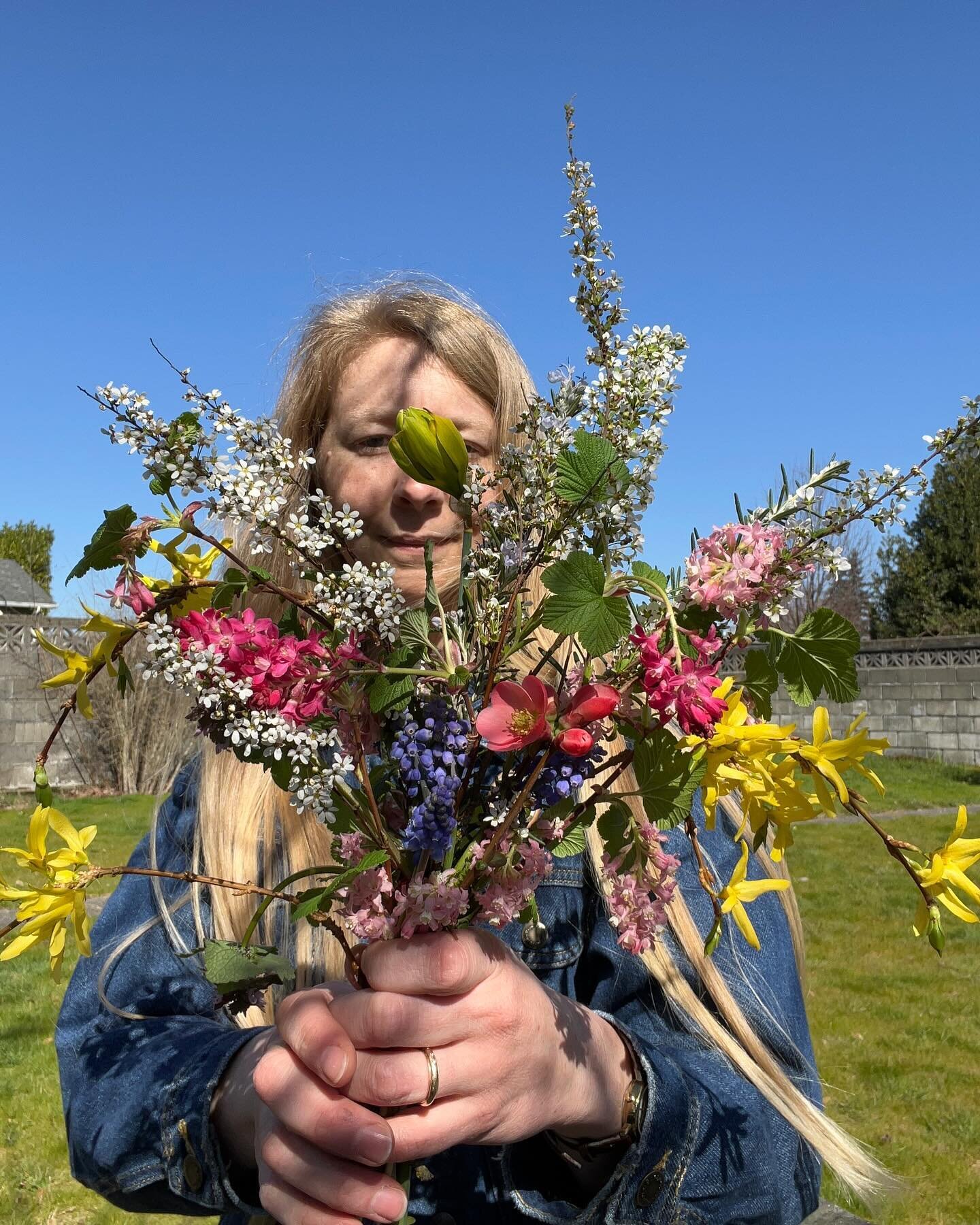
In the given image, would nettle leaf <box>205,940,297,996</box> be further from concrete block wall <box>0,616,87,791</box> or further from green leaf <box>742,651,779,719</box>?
concrete block wall <box>0,616,87,791</box>

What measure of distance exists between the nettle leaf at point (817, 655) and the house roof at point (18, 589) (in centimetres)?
2152

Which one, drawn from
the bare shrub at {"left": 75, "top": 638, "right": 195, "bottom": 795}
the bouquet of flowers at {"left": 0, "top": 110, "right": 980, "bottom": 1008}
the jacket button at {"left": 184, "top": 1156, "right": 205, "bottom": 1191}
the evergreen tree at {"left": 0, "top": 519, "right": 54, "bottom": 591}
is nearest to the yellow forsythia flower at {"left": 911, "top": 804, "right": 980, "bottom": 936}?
the bouquet of flowers at {"left": 0, "top": 110, "right": 980, "bottom": 1008}

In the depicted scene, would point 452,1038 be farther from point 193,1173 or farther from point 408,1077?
point 193,1173

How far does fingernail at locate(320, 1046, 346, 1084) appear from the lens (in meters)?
1.02

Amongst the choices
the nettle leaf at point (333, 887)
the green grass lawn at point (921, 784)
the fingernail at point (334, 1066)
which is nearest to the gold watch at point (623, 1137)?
the fingernail at point (334, 1066)

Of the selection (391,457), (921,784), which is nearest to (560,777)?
(391,457)

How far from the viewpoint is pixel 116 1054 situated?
1.55 meters

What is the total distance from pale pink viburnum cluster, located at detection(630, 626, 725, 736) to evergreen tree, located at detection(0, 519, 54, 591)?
96.1 ft

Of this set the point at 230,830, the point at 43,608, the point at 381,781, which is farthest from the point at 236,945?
the point at 43,608

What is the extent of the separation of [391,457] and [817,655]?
883mm

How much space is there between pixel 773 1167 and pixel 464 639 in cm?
91

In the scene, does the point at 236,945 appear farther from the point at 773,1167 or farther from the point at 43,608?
the point at 43,608

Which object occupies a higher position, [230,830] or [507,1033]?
[230,830]

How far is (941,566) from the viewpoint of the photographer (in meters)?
21.4
